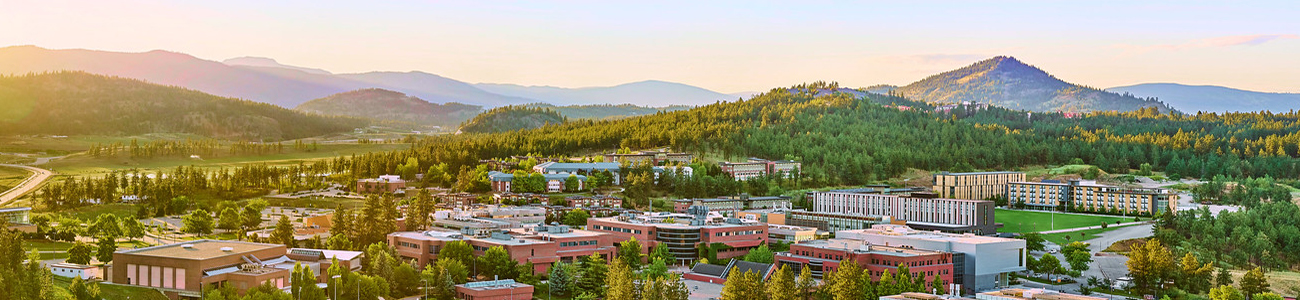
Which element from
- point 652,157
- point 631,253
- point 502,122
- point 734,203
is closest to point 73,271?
point 631,253

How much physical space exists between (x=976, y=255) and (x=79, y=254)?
124 feet

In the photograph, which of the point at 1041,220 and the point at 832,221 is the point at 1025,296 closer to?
the point at 832,221

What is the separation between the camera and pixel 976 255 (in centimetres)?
5944

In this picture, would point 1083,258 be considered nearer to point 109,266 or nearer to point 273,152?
point 109,266

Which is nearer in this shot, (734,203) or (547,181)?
(734,203)

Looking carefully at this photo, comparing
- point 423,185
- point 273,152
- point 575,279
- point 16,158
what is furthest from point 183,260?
point 273,152

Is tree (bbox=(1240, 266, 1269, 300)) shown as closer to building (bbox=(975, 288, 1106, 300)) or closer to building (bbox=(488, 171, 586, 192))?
building (bbox=(975, 288, 1106, 300))

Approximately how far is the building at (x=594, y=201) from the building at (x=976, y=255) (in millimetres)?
23818

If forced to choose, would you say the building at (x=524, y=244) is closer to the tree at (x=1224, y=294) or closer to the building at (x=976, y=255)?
the building at (x=976, y=255)

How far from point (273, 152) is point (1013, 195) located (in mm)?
83829


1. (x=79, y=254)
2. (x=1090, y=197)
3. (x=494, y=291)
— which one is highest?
(x=1090, y=197)

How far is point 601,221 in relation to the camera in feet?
230

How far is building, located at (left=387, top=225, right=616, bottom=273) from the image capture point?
57625 mm

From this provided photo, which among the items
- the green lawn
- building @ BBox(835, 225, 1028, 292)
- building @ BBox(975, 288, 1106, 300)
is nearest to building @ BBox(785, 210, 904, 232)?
the green lawn
